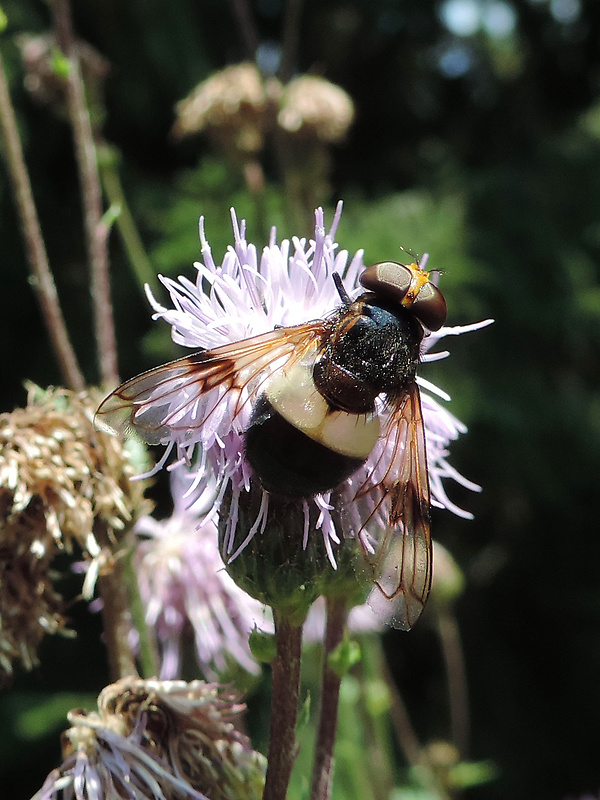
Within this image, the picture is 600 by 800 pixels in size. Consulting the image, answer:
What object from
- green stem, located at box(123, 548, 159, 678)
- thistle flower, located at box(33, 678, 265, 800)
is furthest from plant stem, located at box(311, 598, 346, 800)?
green stem, located at box(123, 548, 159, 678)

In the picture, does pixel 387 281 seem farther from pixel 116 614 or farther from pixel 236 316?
pixel 116 614

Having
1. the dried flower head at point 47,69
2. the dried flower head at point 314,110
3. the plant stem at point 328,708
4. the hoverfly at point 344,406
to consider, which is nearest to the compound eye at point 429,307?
the hoverfly at point 344,406

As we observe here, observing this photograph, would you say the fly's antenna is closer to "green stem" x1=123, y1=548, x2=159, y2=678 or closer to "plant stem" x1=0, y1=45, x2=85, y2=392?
"green stem" x1=123, y1=548, x2=159, y2=678

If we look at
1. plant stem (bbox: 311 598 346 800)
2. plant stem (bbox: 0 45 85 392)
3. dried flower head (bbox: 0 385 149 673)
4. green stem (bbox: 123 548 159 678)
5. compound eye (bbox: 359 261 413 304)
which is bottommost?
plant stem (bbox: 311 598 346 800)

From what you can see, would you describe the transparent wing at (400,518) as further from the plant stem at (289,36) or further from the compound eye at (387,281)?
the plant stem at (289,36)

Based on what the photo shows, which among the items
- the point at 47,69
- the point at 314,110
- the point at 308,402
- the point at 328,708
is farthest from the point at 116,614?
the point at 314,110

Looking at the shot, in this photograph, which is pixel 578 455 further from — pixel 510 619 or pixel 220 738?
pixel 220 738
